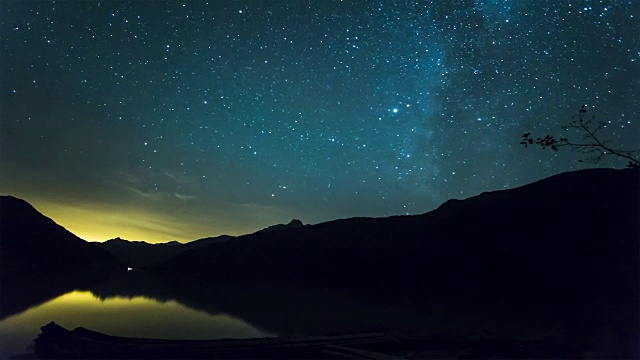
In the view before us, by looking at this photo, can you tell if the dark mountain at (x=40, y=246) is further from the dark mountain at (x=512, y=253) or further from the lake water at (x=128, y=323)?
the lake water at (x=128, y=323)

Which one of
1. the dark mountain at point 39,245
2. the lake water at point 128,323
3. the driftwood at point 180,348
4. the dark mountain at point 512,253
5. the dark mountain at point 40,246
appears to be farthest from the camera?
the dark mountain at point 39,245

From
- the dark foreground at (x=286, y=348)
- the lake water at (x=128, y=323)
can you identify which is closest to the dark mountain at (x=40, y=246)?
the lake water at (x=128, y=323)

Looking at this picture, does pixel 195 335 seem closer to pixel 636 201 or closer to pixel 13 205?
pixel 636 201

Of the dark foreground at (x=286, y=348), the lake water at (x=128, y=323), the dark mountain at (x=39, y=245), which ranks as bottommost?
the lake water at (x=128, y=323)

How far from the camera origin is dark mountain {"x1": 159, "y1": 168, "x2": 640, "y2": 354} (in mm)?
36978

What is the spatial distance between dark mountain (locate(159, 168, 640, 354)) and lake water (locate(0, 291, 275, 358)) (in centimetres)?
1985

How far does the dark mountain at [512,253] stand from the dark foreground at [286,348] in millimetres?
3734

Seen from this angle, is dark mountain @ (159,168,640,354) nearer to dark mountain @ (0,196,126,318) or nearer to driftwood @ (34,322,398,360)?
driftwood @ (34,322,398,360)

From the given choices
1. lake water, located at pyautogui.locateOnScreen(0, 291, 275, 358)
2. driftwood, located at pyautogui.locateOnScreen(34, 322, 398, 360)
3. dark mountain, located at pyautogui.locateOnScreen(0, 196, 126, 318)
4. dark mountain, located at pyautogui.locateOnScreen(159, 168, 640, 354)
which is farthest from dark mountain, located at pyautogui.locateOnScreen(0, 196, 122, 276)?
driftwood, located at pyautogui.locateOnScreen(34, 322, 398, 360)

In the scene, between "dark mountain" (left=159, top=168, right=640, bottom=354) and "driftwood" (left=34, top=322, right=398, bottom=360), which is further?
"dark mountain" (left=159, top=168, right=640, bottom=354)

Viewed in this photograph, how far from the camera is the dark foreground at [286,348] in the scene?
11180 mm

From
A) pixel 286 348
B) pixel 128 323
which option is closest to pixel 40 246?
pixel 128 323

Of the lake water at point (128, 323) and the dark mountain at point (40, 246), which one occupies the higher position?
the dark mountain at point (40, 246)

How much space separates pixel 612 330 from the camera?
1722 cm
